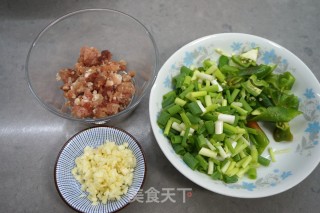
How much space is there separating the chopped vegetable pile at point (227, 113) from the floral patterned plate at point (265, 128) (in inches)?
1.2

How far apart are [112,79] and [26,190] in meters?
0.61


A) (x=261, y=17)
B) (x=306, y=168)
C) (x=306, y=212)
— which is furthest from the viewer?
(x=261, y=17)

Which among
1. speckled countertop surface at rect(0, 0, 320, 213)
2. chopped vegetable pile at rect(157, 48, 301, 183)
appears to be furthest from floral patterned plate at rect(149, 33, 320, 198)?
speckled countertop surface at rect(0, 0, 320, 213)

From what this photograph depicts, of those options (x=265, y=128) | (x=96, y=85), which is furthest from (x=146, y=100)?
(x=265, y=128)

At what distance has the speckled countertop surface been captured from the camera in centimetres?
127

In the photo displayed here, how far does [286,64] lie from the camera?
1371 mm

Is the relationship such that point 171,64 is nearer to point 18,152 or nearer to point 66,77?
point 66,77

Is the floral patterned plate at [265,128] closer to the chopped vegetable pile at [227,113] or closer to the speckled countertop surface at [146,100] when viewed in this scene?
the chopped vegetable pile at [227,113]

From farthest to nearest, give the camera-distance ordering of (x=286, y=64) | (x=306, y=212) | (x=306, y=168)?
(x=286, y=64)
(x=306, y=212)
(x=306, y=168)

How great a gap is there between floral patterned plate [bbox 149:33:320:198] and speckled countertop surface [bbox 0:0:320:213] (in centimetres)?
16

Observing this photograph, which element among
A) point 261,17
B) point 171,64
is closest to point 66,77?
point 171,64

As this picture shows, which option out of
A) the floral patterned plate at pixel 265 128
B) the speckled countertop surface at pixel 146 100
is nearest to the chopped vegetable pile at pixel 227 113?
the floral patterned plate at pixel 265 128

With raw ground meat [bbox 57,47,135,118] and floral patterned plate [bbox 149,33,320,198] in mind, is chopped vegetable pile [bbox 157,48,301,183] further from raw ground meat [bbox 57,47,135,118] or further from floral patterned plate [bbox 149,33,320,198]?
raw ground meat [bbox 57,47,135,118]

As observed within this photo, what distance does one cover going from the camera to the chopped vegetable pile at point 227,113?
1.18 m
